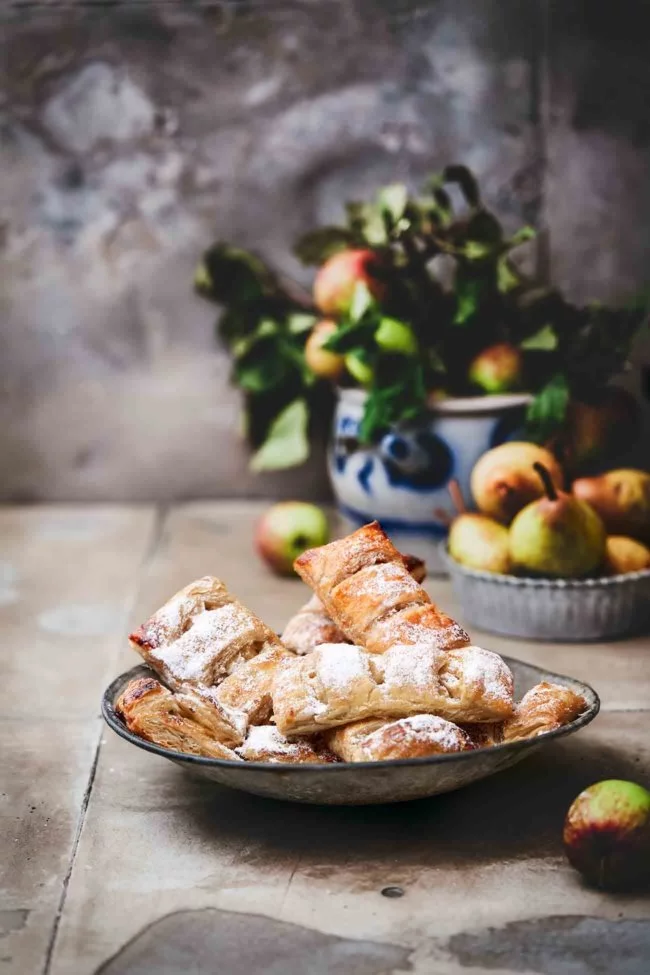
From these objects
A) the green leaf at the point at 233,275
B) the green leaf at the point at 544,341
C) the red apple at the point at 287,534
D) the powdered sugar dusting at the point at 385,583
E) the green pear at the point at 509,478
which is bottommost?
the red apple at the point at 287,534

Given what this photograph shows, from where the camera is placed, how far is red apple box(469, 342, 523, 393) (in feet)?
8.93

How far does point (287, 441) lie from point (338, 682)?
1.88 m

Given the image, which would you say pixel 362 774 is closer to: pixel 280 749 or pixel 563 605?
pixel 280 749

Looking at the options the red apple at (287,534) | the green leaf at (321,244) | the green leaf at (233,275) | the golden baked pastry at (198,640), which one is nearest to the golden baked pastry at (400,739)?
the golden baked pastry at (198,640)

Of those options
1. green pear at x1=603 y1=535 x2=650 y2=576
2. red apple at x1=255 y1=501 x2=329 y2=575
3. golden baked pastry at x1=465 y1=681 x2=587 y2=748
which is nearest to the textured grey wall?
red apple at x1=255 y1=501 x2=329 y2=575

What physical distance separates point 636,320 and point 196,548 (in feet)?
4.03

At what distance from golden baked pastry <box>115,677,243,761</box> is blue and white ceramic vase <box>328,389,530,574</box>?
126cm

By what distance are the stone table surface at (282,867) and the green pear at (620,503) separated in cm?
34

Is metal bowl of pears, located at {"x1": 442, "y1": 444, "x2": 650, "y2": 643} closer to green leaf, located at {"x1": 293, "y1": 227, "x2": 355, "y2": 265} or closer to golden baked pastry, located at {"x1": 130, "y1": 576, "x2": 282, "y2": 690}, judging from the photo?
golden baked pastry, located at {"x1": 130, "y1": 576, "x2": 282, "y2": 690}

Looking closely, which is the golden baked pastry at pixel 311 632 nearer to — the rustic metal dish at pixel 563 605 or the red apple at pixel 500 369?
the rustic metal dish at pixel 563 605

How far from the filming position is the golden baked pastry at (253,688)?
1.53m

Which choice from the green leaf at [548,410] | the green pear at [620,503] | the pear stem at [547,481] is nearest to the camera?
the pear stem at [547,481]

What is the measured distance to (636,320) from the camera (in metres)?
2.71

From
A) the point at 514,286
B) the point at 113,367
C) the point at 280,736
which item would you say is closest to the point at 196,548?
the point at 113,367
